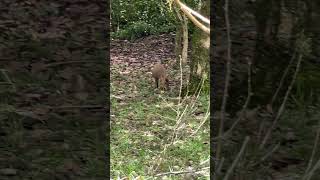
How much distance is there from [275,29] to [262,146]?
10.2 inches

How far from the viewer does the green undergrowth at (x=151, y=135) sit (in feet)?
20.3

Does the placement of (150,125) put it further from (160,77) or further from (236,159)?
(236,159)

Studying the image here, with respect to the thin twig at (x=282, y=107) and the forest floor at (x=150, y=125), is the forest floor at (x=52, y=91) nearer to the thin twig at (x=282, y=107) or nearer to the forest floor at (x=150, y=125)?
the thin twig at (x=282, y=107)

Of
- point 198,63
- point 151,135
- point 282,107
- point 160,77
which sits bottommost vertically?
point 151,135

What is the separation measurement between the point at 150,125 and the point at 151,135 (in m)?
0.49

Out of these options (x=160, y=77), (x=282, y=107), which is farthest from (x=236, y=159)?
(x=160, y=77)

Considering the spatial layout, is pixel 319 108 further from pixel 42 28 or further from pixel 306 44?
pixel 42 28

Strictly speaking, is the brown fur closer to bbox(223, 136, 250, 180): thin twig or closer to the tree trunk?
the tree trunk

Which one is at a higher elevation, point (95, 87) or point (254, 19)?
point (254, 19)

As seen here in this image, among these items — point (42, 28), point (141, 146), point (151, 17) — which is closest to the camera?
point (42, 28)

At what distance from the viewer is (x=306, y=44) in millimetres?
1184

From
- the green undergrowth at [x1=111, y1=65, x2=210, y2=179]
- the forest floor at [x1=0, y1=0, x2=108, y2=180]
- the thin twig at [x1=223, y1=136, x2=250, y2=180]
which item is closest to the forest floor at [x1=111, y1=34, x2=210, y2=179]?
the green undergrowth at [x1=111, y1=65, x2=210, y2=179]

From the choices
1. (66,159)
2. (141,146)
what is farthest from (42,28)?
(141,146)

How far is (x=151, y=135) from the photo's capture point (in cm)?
777
